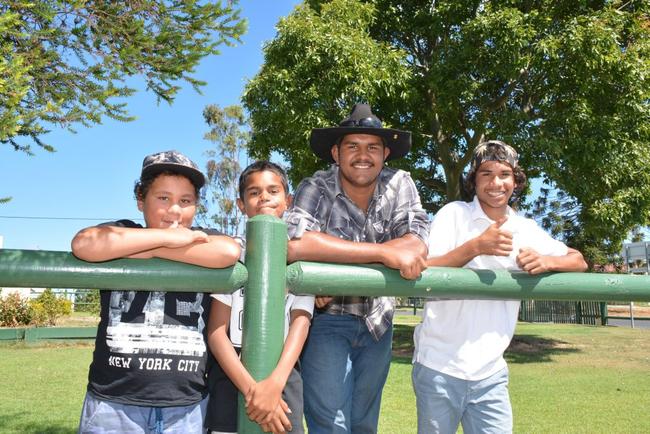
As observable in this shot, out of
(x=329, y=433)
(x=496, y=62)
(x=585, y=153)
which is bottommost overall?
(x=329, y=433)

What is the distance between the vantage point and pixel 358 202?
96.9 inches

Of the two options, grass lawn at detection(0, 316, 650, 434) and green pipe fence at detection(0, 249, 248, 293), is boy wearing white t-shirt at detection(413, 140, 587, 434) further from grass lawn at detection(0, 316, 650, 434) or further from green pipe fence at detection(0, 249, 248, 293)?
grass lawn at detection(0, 316, 650, 434)

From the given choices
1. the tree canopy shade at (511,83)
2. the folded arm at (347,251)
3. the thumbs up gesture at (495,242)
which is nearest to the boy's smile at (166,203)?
the folded arm at (347,251)

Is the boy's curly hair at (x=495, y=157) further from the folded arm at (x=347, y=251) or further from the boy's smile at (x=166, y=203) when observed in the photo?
the boy's smile at (x=166, y=203)

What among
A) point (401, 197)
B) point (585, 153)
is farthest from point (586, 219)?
point (401, 197)

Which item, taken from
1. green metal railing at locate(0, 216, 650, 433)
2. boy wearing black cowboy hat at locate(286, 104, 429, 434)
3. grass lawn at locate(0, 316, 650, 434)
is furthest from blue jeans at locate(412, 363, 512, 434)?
grass lawn at locate(0, 316, 650, 434)

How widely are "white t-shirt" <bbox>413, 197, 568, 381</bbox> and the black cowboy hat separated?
389 mm

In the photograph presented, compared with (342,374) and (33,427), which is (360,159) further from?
(33,427)

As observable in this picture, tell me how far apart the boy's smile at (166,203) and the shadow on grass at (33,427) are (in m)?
4.43

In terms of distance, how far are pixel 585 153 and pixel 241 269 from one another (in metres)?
10.6

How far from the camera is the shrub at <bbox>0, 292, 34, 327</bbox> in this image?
17.8 m

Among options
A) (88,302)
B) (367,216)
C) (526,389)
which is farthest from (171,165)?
(88,302)

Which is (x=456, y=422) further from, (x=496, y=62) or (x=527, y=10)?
(x=527, y=10)

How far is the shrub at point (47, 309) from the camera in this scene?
18303mm
